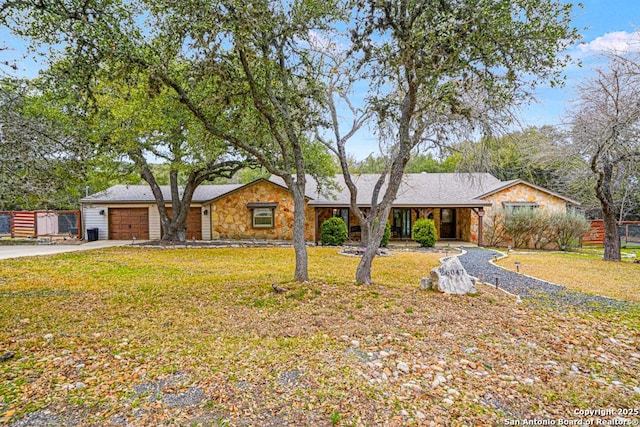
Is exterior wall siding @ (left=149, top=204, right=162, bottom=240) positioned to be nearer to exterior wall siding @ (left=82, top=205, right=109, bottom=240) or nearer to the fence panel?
exterior wall siding @ (left=82, top=205, right=109, bottom=240)

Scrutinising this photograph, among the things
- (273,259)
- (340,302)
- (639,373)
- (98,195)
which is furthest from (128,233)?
(639,373)

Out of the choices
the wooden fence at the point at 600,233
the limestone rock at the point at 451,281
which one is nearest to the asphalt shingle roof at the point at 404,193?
the wooden fence at the point at 600,233

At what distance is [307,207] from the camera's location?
1725 cm

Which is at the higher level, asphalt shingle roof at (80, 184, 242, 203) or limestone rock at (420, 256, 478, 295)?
asphalt shingle roof at (80, 184, 242, 203)

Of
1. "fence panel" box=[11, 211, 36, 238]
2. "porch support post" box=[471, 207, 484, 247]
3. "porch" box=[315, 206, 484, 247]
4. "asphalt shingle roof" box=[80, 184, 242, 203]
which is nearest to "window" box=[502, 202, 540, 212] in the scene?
"porch support post" box=[471, 207, 484, 247]

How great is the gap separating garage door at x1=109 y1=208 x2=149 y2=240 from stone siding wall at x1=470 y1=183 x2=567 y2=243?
17.8m

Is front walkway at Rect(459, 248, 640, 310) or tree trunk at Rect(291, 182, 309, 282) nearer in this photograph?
front walkway at Rect(459, 248, 640, 310)

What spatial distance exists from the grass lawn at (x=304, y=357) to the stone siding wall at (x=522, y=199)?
39.7ft

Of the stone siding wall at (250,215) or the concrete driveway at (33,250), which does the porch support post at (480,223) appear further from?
the concrete driveway at (33,250)

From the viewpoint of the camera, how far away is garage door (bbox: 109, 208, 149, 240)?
63.1 ft

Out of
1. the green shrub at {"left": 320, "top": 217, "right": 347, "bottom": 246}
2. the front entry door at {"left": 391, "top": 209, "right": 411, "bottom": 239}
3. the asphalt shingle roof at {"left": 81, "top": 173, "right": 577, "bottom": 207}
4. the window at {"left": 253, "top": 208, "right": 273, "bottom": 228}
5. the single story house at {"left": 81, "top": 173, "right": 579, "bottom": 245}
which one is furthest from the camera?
the front entry door at {"left": 391, "top": 209, "right": 411, "bottom": 239}

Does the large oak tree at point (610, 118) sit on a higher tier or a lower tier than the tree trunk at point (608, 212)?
higher

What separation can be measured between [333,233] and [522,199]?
32.2 feet

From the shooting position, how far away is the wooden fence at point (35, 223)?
62.4 ft
